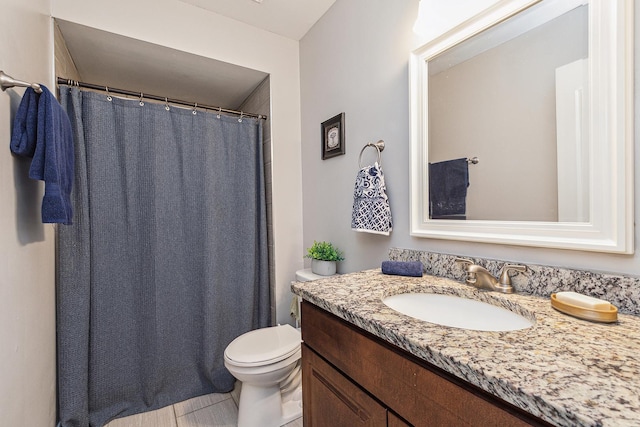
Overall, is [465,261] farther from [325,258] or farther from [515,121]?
[325,258]

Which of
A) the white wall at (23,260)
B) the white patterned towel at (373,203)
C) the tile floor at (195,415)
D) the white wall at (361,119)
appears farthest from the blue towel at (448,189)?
the white wall at (23,260)

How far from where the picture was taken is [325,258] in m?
1.73

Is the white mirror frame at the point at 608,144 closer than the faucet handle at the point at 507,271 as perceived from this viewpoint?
Yes

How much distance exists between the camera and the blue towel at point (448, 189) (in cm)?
109

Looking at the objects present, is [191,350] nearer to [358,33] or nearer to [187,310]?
[187,310]

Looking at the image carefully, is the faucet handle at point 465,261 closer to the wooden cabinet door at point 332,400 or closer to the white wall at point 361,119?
the white wall at point 361,119

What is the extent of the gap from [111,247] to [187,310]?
0.58m

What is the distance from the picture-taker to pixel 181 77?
7.05 ft

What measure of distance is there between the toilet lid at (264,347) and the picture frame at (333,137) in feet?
3.63

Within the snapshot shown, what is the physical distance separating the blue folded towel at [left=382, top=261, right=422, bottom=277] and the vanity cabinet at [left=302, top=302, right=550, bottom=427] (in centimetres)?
38

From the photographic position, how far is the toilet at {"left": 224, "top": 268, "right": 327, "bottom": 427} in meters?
1.36

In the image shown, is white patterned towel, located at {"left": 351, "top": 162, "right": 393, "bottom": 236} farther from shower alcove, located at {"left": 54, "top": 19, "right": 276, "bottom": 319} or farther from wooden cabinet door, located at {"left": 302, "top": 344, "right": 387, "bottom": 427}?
shower alcove, located at {"left": 54, "top": 19, "right": 276, "bottom": 319}

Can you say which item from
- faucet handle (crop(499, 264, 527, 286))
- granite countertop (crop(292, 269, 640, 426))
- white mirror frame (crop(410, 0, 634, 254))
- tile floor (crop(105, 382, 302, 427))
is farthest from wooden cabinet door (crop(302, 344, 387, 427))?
tile floor (crop(105, 382, 302, 427))

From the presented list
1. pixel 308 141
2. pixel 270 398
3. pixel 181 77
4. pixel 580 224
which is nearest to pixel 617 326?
pixel 580 224
